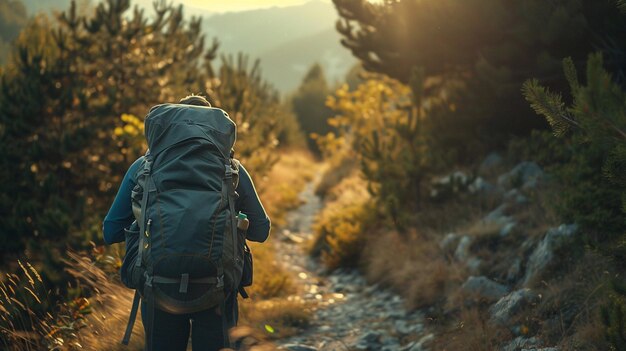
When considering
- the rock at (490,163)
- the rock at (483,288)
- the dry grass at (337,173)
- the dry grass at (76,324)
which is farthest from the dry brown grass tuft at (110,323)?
the dry grass at (337,173)

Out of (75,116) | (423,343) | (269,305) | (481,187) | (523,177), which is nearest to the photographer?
(423,343)

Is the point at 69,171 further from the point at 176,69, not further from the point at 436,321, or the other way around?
the point at 436,321

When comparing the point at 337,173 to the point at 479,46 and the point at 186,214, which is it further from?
the point at 186,214

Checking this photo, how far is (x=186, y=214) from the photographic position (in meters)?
2.65

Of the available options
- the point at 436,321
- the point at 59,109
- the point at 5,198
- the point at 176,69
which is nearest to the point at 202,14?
the point at 176,69

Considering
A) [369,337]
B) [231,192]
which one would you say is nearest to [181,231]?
[231,192]

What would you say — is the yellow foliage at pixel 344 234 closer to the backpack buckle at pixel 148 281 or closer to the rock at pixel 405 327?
the rock at pixel 405 327

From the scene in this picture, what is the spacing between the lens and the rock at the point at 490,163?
867 centimetres

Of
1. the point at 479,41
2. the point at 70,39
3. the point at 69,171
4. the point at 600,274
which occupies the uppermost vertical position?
the point at 70,39

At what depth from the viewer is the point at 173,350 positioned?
289cm

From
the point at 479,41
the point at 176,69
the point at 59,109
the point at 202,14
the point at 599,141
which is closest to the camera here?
the point at 599,141

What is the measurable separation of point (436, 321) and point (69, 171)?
716 cm

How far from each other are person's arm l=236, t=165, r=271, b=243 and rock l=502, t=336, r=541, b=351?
215cm

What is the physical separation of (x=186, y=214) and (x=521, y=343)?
110 inches
